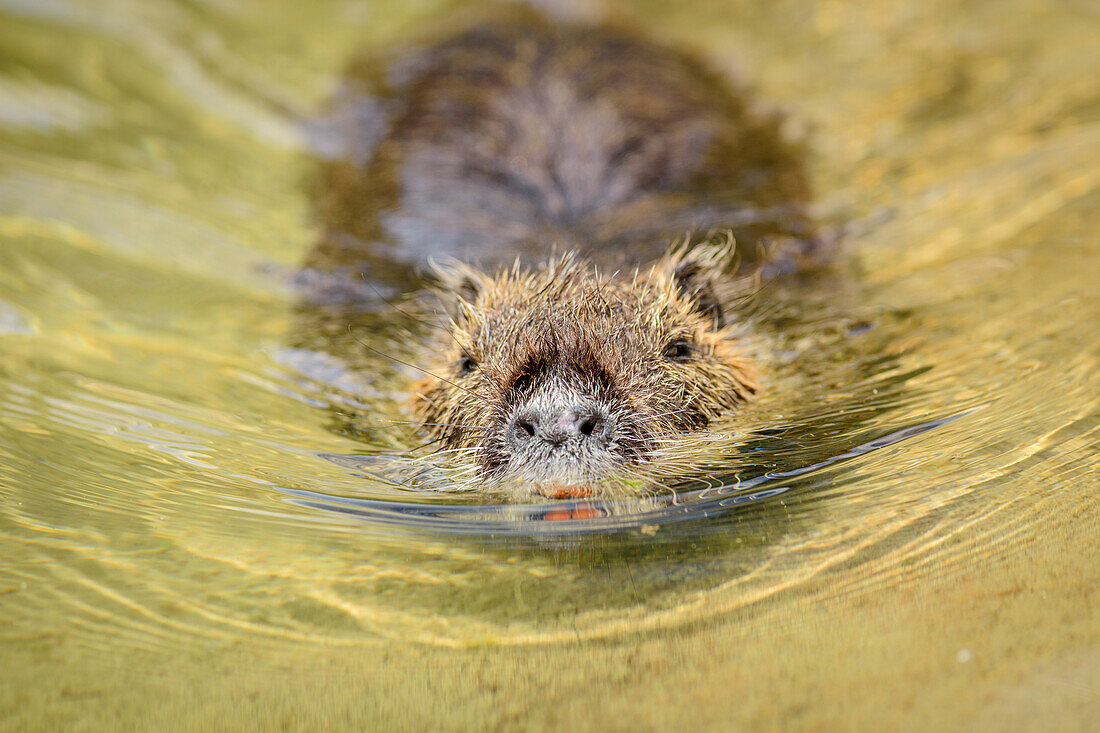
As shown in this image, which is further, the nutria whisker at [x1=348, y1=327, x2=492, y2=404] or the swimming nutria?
the nutria whisker at [x1=348, y1=327, x2=492, y2=404]

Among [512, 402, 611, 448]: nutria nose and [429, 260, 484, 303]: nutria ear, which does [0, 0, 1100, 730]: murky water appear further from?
[429, 260, 484, 303]: nutria ear

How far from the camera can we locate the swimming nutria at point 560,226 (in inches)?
111

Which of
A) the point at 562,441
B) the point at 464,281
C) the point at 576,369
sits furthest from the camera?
the point at 464,281

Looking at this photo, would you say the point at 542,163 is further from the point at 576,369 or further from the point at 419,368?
the point at 576,369

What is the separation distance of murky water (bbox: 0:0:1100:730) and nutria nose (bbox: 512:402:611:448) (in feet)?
0.60

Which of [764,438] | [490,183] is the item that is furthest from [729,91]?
[764,438]

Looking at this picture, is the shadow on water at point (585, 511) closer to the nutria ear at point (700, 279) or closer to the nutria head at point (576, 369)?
the nutria head at point (576, 369)

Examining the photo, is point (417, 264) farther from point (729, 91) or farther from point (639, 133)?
point (729, 91)

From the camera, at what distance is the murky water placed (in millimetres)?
1971

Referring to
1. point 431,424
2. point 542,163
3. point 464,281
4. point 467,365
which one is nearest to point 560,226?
point 542,163

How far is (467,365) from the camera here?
3.31 meters

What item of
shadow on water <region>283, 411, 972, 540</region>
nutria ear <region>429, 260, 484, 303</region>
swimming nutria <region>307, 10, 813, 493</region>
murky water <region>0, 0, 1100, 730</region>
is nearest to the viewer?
murky water <region>0, 0, 1100, 730</region>

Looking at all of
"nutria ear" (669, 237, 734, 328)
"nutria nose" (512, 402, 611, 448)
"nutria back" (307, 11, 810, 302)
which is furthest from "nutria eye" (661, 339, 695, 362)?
"nutria nose" (512, 402, 611, 448)

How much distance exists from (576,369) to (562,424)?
0.25m
